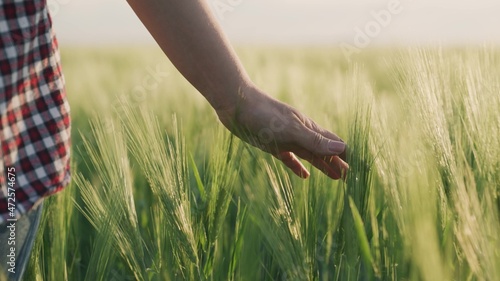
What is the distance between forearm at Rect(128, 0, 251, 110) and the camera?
3.00ft

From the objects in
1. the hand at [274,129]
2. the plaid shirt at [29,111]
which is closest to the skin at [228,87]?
the hand at [274,129]

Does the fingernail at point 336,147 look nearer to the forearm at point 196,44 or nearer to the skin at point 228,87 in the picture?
the skin at point 228,87

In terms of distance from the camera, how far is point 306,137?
39.9 inches

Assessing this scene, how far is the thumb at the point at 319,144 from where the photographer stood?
3.23 feet

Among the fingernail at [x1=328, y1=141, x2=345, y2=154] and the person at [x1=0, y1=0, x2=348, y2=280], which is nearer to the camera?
the person at [x1=0, y1=0, x2=348, y2=280]

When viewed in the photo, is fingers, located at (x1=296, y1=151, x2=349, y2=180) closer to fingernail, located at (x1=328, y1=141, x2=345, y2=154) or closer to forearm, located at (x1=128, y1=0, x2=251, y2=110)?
fingernail, located at (x1=328, y1=141, x2=345, y2=154)

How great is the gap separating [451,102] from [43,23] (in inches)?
25.2

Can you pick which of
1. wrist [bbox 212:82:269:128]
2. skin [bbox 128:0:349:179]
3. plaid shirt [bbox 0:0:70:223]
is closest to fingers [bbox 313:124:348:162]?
skin [bbox 128:0:349:179]

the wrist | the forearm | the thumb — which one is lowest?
the thumb

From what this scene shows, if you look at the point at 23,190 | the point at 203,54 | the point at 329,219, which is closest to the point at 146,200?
the point at 329,219

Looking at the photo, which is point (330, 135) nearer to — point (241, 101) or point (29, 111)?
point (241, 101)

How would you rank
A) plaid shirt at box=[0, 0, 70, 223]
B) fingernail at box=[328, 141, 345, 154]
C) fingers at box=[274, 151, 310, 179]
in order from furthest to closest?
1. fingers at box=[274, 151, 310, 179]
2. fingernail at box=[328, 141, 345, 154]
3. plaid shirt at box=[0, 0, 70, 223]

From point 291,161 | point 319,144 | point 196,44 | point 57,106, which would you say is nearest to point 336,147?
point 319,144

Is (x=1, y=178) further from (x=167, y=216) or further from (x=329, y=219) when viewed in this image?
(x=329, y=219)
